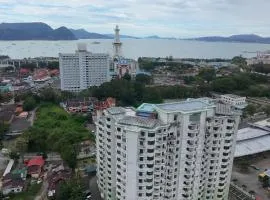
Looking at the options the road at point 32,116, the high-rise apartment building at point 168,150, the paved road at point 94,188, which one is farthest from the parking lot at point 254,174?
the road at point 32,116

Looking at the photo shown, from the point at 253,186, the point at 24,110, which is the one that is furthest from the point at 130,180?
the point at 24,110

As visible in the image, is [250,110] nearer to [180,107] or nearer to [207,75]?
[207,75]

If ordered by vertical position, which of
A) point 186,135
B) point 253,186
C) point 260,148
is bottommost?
point 253,186

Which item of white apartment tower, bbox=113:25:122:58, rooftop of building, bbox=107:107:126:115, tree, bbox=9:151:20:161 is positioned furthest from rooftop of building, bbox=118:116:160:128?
white apartment tower, bbox=113:25:122:58

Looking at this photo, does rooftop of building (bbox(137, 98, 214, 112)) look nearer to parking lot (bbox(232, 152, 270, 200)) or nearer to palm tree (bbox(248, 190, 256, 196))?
palm tree (bbox(248, 190, 256, 196))

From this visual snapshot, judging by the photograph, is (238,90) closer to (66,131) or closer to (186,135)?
(66,131)

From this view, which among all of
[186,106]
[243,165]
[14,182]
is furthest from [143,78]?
[186,106]
